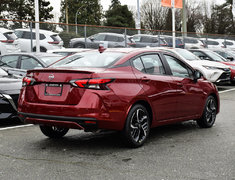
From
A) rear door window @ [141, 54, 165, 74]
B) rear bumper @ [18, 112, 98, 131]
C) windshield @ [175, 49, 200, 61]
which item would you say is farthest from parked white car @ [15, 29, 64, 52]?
rear bumper @ [18, 112, 98, 131]

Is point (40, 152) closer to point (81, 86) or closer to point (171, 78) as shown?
point (81, 86)

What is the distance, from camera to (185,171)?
4742mm

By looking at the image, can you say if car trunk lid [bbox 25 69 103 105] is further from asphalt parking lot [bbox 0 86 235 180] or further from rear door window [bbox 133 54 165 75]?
rear door window [bbox 133 54 165 75]

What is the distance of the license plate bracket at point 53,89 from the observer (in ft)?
18.3

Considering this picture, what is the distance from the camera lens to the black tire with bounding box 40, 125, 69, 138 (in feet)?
21.8

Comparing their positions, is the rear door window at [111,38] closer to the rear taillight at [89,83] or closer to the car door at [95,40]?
the car door at [95,40]

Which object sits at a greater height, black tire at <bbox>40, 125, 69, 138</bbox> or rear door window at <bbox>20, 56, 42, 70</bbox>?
rear door window at <bbox>20, 56, 42, 70</bbox>

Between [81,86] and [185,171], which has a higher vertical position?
[81,86]

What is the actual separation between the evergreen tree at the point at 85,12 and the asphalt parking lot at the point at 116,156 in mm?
74786

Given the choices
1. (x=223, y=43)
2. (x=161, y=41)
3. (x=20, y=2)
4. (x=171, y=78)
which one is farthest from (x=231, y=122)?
(x=20, y=2)

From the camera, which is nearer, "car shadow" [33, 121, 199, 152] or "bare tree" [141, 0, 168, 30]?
"car shadow" [33, 121, 199, 152]

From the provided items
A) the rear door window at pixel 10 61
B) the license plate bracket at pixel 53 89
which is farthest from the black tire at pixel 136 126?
the rear door window at pixel 10 61

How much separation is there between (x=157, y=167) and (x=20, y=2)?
2352 inches

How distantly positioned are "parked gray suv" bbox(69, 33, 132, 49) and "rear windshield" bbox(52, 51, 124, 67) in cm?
1357
